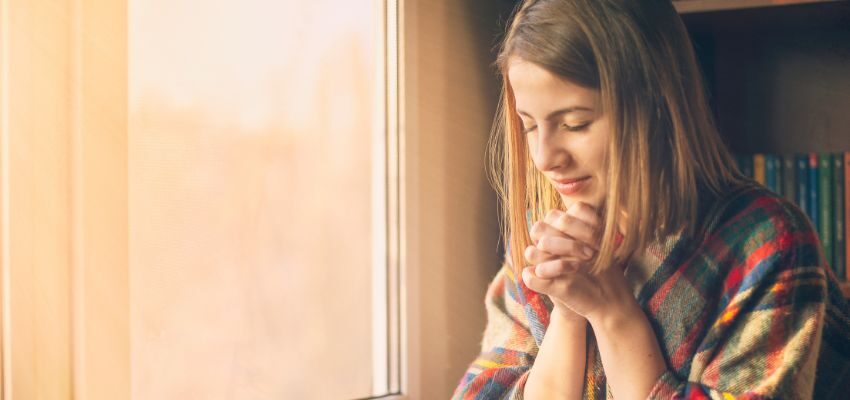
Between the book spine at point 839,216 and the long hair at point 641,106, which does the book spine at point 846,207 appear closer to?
the book spine at point 839,216

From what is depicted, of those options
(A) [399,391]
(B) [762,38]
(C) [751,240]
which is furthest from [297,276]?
(B) [762,38]

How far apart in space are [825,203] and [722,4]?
0.75 ft

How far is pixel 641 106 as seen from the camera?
70cm

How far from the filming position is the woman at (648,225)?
0.68 metres

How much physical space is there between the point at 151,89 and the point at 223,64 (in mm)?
95

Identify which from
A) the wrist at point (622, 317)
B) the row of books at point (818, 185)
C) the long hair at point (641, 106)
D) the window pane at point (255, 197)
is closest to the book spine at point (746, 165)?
the row of books at point (818, 185)

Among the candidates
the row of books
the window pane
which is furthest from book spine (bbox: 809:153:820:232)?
the window pane

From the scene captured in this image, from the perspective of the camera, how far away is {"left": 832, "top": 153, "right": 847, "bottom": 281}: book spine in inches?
32.5

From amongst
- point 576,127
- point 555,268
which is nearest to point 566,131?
point 576,127

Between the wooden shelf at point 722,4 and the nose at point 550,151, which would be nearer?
the nose at point 550,151

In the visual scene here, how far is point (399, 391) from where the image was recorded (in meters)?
0.93

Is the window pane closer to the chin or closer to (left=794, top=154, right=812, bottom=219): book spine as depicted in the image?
the chin

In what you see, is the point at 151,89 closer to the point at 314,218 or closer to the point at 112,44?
the point at 112,44

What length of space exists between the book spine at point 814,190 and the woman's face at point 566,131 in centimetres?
26
